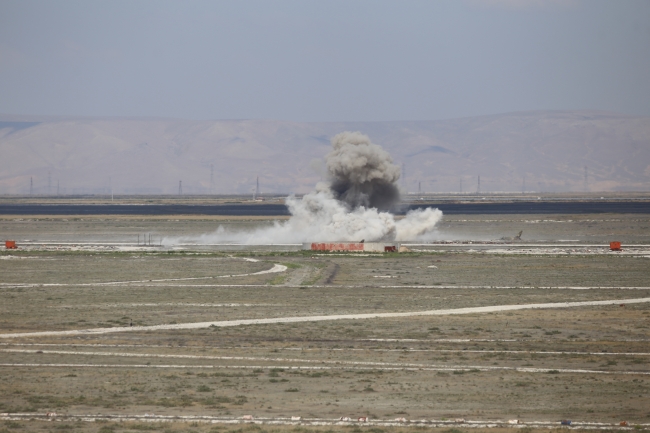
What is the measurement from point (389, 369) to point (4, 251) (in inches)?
2962

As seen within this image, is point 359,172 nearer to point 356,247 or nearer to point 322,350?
point 356,247

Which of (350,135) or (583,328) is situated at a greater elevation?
(350,135)

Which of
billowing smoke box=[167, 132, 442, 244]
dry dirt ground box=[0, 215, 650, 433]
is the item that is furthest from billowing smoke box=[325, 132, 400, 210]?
dry dirt ground box=[0, 215, 650, 433]

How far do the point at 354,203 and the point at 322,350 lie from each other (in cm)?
6970

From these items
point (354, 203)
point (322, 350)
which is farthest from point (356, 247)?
point (322, 350)

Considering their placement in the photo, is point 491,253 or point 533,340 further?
point 491,253

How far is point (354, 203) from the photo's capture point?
112562 millimetres

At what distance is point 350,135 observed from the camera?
385 ft

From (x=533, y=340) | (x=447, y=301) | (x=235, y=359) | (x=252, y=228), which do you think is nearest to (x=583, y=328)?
(x=533, y=340)

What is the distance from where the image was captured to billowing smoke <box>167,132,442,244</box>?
10912 centimetres

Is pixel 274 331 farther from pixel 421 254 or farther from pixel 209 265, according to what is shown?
pixel 421 254

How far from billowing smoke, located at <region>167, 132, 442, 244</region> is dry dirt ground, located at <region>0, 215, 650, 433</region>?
23.8m

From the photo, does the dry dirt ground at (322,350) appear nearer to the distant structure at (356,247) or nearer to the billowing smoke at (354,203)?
the distant structure at (356,247)

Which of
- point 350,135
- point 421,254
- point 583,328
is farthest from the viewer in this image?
point 350,135
